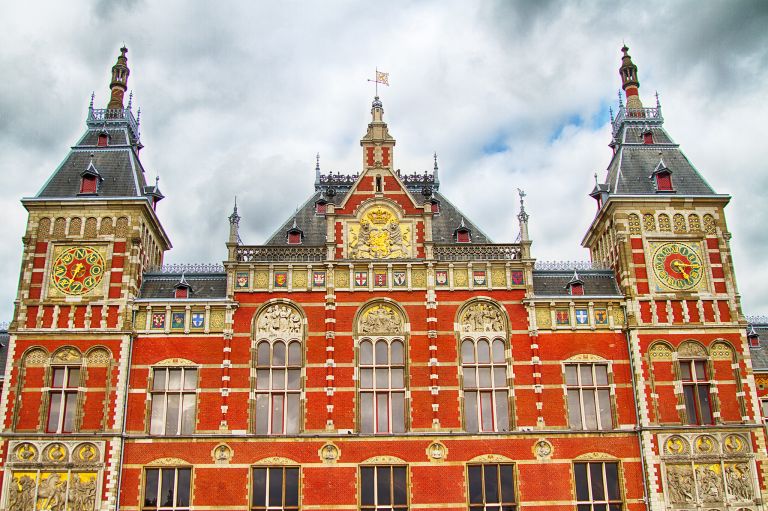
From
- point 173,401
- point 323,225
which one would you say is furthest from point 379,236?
point 173,401

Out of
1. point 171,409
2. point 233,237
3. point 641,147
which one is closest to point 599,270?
point 641,147

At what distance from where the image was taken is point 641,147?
130ft

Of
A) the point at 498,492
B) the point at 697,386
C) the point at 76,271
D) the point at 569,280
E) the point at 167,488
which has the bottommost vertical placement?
the point at 498,492

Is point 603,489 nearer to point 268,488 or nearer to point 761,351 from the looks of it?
point 268,488

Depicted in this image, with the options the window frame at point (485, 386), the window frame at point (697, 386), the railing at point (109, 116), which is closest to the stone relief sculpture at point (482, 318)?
the window frame at point (485, 386)

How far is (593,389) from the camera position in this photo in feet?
110

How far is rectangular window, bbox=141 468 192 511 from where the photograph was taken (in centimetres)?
3139

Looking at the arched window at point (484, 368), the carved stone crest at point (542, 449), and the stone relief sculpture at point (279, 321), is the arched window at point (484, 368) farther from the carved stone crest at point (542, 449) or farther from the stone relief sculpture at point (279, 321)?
the stone relief sculpture at point (279, 321)

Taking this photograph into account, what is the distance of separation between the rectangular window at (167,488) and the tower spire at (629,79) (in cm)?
3072

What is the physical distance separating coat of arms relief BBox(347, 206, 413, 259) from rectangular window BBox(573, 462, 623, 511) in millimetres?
12451

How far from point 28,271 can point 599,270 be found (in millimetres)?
27194

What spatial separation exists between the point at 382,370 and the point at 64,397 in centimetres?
1403

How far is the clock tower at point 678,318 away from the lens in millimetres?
32156

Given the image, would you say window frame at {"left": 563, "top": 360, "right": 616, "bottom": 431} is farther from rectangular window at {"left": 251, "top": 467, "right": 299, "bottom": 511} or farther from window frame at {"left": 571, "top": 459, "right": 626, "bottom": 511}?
rectangular window at {"left": 251, "top": 467, "right": 299, "bottom": 511}
